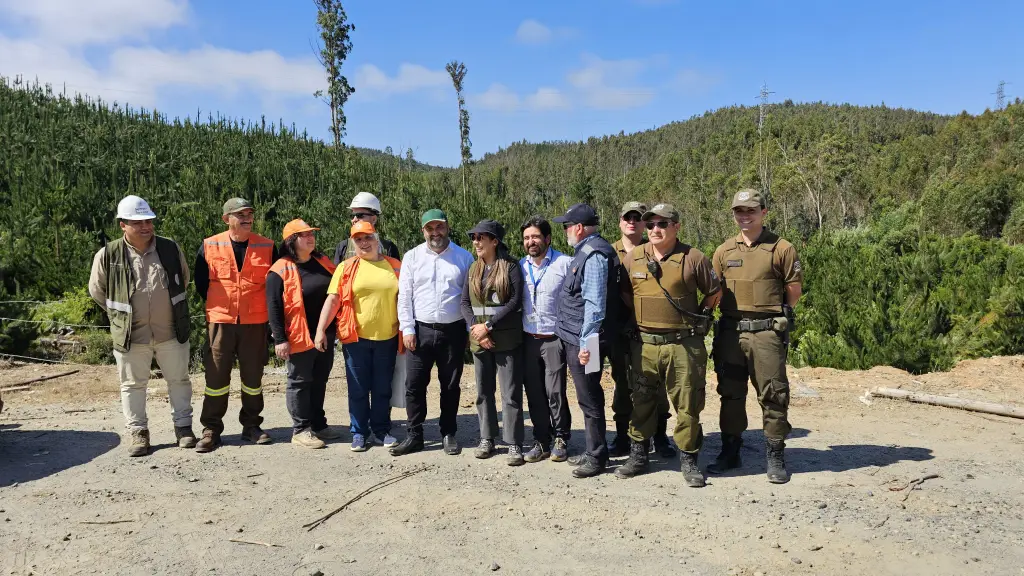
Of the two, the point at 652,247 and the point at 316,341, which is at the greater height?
the point at 652,247

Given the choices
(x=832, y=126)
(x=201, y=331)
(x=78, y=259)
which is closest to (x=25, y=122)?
A: (x=78, y=259)

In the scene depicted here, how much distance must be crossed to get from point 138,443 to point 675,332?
416cm

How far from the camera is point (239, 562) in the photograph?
3.56 m

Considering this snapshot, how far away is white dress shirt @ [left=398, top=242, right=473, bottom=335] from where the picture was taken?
16.8 ft

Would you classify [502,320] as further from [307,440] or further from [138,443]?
[138,443]

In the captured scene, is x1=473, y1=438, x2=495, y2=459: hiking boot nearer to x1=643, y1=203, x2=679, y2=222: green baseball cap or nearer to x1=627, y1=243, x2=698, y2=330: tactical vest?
x1=627, y1=243, x2=698, y2=330: tactical vest

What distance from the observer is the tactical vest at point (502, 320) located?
4914 millimetres

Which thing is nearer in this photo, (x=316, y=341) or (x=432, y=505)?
(x=432, y=505)

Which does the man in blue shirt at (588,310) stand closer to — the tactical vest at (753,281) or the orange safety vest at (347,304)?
the tactical vest at (753,281)

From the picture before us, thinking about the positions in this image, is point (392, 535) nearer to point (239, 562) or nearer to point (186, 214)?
point (239, 562)

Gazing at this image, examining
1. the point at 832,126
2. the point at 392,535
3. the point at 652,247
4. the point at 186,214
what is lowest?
the point at 392,535

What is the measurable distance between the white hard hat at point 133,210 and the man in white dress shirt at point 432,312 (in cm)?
196

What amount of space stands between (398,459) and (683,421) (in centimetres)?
218

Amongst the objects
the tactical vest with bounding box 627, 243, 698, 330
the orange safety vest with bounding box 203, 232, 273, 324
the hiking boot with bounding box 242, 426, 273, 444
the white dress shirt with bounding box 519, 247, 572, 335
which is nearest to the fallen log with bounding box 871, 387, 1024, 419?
the tactical vest with bounding box 627, 243, 698, 330
